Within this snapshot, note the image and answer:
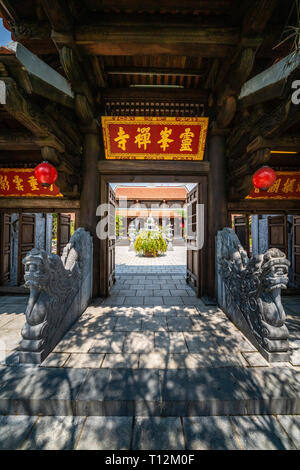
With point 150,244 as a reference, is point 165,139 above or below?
above

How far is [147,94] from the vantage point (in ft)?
13.2

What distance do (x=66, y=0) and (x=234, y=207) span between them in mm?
4307

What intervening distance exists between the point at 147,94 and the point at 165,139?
3.45 ft

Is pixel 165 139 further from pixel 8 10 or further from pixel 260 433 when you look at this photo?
pixel 260 433

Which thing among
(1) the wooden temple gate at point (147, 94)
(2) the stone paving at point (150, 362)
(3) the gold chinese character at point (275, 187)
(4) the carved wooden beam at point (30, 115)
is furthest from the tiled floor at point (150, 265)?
(4) the carved wooden beam at point (30, 115)

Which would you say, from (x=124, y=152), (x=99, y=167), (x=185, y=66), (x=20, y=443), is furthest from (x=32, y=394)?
(x=185, y=66)

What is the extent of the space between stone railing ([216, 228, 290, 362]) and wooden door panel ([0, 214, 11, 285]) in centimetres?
555

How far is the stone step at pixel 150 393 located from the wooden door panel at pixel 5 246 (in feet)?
13.0

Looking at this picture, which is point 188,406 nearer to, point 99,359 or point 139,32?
point 99,359

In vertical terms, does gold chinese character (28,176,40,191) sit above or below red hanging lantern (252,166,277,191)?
above

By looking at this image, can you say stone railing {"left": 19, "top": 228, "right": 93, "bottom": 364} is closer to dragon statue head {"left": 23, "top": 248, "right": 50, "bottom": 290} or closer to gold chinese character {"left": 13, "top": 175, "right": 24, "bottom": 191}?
dragon statue head {"left": 23, "top": 248, "right": 50, "bottom": 290}

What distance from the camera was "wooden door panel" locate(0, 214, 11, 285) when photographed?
4934 mm

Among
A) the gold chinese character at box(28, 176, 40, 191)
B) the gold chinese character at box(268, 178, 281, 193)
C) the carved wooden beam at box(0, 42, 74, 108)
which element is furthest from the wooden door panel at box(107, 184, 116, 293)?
the gold chinese character at box(268, 178, 281, 193)

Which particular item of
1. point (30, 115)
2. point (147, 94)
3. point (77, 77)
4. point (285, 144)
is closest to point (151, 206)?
point (147, 94)
